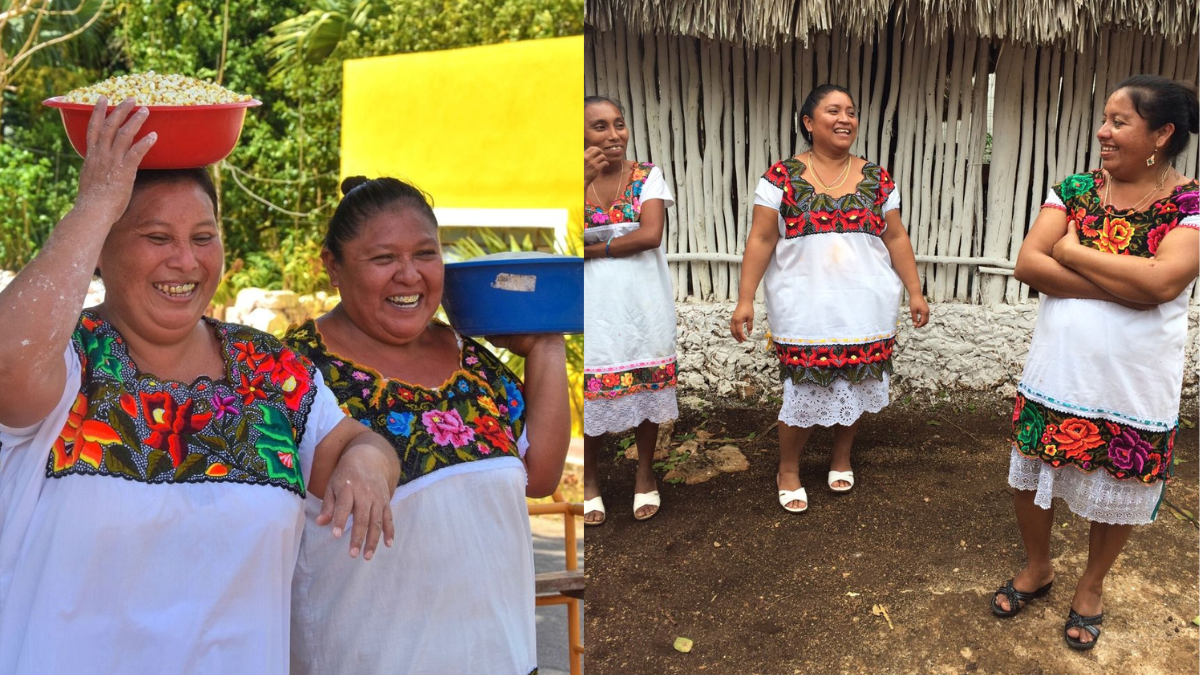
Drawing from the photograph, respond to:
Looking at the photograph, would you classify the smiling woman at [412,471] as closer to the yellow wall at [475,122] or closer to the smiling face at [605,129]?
the yellow wall at [475,122]

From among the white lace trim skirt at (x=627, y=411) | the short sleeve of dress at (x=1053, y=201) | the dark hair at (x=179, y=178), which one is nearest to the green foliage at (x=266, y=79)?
the dark hair at (x=179, y=178)

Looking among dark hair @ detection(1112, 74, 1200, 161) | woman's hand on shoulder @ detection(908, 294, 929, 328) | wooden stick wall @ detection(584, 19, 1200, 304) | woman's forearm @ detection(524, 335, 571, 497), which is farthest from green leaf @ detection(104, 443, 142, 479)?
dark hair @ detection(1112, 74, 1200, 161)

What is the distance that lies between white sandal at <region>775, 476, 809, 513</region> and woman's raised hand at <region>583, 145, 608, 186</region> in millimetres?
728

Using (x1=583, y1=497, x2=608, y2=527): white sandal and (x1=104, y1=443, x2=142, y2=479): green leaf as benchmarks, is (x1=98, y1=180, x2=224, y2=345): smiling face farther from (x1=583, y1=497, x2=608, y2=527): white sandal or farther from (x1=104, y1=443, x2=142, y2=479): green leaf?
(x1=583, y1=497, x2=608, y2=527): white sandal

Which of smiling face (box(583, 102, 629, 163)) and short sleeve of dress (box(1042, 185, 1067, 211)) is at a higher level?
smiling face (box(583, 102, 629, 163))

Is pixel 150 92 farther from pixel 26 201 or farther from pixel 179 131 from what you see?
pixel 26 201

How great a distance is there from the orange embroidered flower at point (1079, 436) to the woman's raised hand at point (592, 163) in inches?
40.0

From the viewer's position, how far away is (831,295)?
1786 mm

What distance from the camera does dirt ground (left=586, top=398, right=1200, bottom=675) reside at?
6.26ft

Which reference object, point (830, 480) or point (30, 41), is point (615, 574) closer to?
point (830, 480)

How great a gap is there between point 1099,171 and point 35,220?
180cm

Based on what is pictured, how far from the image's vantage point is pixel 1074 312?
70.5 inches

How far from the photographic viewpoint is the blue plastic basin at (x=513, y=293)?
1.58 metres

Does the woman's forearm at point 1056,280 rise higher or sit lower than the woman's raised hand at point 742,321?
higher
